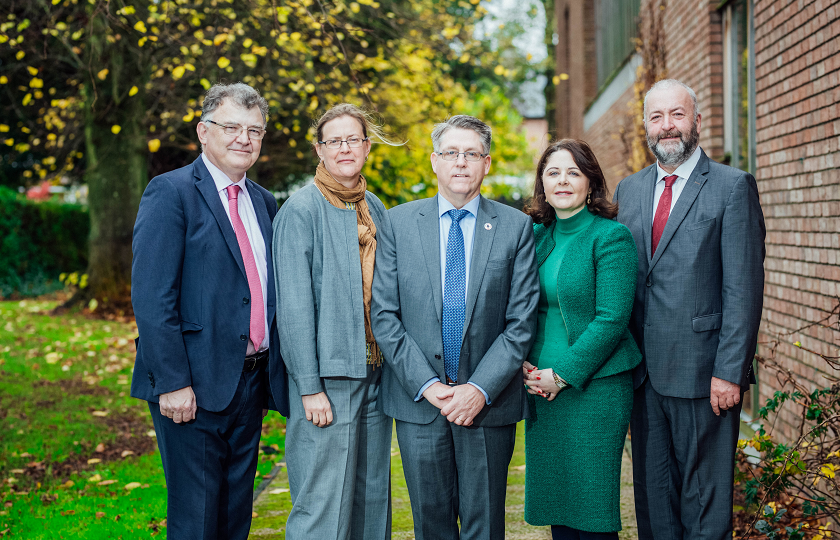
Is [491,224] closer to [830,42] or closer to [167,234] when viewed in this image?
[167,234]

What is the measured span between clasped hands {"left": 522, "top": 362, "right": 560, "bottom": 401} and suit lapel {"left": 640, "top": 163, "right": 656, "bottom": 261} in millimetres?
753

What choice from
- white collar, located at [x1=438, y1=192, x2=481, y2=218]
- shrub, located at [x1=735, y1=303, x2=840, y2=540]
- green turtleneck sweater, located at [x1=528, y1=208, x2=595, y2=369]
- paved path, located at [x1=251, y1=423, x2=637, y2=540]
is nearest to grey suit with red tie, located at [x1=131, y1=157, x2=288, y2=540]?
white collar, located at [x1=438, y1=192, x2=481, y2=218]

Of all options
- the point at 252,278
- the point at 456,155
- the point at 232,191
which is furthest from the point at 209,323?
the point at 456,155

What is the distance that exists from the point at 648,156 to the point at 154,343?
5317 mm

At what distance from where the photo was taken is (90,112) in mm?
10578

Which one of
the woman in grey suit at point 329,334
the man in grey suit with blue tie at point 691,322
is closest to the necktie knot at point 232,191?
the woman in grey suit at point 329,334

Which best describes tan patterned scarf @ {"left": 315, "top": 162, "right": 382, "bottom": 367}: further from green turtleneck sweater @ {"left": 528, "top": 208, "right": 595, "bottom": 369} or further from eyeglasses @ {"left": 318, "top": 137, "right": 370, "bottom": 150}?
green turtleneck sweater @ {"left": 528, "top": 208, "right": 595, "bottom": 369}

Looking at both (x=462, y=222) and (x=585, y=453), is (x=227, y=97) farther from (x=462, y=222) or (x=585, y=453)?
(x=585, y=453)

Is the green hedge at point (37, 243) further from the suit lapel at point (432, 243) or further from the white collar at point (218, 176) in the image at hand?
the suit lapel at point (432, 243)

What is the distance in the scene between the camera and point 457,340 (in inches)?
118

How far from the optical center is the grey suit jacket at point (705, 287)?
9.77ft

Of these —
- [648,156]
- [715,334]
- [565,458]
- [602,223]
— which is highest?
[648,156]

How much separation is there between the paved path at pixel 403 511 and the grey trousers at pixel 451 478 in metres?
1.11

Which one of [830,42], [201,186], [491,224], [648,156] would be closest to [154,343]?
[201,186]
